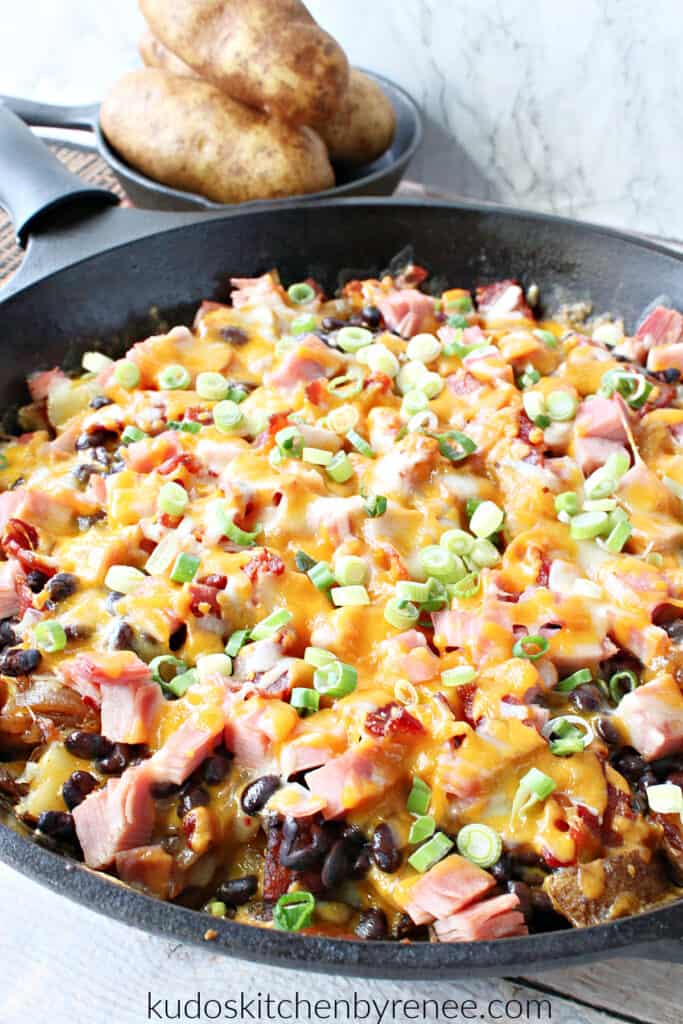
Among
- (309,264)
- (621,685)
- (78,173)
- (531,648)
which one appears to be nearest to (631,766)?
(621,685)

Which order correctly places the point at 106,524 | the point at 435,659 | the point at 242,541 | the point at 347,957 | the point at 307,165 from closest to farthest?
the point at 347,957 → the point at 435,659 → the point at 242,541 → the point at 106,524 → the point at 307,165

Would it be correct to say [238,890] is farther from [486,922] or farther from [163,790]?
[486,922]

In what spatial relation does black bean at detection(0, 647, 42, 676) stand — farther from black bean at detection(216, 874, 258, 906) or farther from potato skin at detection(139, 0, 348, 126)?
potato skin at detection(139, 0, 348, 126)

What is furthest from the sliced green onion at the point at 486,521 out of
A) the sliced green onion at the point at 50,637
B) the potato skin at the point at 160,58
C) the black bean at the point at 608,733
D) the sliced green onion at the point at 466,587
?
the potato skin at the point at 160,58

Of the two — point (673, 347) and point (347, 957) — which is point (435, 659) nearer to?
point (347, 957)

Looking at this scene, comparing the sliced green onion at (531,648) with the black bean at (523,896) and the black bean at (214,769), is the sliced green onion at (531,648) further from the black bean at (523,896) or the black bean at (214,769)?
the black bean at (214,769)

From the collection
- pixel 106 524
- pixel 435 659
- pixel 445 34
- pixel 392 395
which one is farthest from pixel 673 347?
pixel 445 34

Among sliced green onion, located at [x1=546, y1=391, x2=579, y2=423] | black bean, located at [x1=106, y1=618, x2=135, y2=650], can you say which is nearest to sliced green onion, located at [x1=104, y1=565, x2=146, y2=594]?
black bean, located at [x1=106, y1=618, x2=135, y2=650]
